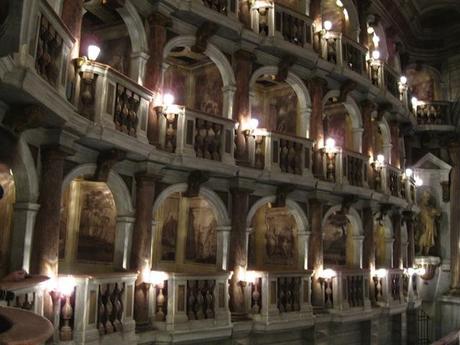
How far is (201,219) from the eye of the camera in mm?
15328

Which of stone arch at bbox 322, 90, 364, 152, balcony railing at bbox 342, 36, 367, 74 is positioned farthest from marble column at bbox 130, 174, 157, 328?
stone arch at bbox 322, 90, 364, 152

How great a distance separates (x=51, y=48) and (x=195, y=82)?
8.68 m

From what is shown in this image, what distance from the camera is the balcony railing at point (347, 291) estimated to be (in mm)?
14695

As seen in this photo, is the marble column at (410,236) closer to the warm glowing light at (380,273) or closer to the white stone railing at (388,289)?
the white stone railing at (388,289)

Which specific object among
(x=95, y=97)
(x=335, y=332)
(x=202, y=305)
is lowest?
(x=335, y=332)

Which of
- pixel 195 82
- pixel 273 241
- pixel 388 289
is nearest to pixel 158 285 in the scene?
pixel 273 241

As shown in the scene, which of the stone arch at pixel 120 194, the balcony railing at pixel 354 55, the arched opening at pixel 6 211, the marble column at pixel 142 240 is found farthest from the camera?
the balcony railing at pixel 354 55

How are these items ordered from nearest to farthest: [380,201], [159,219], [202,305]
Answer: [202,305]
[159,219]
[380,201]

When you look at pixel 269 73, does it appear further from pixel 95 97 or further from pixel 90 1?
pixel 95 97

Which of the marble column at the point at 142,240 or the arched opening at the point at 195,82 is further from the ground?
the arched opening at the point at 195,82

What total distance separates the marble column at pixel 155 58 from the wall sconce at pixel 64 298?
13.1ft

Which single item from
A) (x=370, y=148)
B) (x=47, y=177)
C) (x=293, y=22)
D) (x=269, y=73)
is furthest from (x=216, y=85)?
(x=47, y=177)

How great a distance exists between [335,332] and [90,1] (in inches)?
445

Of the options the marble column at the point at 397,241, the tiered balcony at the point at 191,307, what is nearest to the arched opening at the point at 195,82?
the tiered balcony at the point at 191,307
